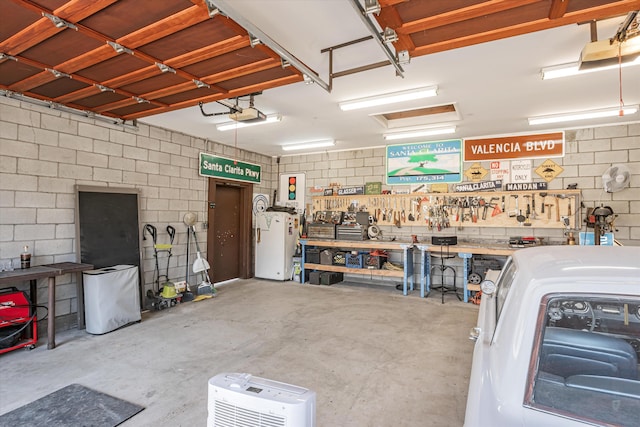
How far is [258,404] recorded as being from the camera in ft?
3.50

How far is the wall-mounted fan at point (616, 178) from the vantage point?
4652 mm

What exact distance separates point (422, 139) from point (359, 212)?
1851 millimetres

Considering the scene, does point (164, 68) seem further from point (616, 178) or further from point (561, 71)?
point (616, 178)

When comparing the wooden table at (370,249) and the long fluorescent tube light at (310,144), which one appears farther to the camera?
the long fluorescent tube light at (310,144)

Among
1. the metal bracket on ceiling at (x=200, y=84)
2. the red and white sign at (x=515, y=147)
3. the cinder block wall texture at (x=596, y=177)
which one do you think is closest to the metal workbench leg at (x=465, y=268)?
the cinder block wall texture at (x=596, y=177)

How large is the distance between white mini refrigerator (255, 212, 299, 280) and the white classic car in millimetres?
5709

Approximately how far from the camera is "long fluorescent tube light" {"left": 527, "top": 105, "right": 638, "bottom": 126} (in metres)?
4.15

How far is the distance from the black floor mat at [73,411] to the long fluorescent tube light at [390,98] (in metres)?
3.61

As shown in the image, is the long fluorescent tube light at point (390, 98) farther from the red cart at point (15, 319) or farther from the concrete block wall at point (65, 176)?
the red cart at point (15, 319)

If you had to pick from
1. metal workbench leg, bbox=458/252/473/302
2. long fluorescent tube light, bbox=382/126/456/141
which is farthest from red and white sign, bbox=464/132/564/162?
metal workbench leg, bbox=458/252/473/302

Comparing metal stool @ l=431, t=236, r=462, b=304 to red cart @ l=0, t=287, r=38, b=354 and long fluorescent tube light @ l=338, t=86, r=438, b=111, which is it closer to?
long fluorescent tube light @ l=338, t=86, r=438, b=111

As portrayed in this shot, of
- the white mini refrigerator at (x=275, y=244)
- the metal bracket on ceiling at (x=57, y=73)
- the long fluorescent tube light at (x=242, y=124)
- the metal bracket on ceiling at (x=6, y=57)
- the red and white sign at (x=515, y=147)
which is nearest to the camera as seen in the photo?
the metal bracket on ceiling at (x=6, y=57)

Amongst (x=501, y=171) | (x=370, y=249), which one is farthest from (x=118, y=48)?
(x=501, y=171)

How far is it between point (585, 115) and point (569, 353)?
15.2 ft
